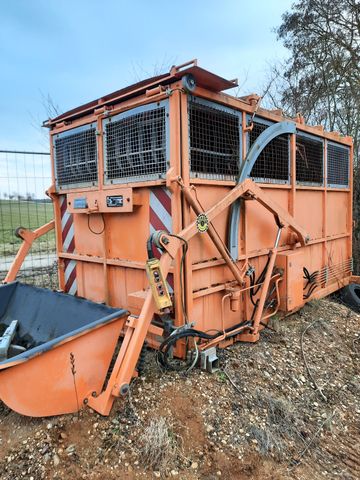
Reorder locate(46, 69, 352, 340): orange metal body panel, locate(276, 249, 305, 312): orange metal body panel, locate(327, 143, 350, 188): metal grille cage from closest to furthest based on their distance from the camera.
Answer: locate(46, 69, 352, 340): orange metal body panel, locate(276, 249, 305, 312): orange metal body panel, locate(327, 143, 350, 188): metal grille cage

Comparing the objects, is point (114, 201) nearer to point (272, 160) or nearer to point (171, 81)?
point (171, 81)

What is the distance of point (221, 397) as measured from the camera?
105 inches

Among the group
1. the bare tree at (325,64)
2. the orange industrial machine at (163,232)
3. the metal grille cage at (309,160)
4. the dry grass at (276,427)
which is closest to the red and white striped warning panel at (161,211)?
the orange industrial machine at (163,232)

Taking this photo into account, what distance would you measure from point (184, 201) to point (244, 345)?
62.4 inches

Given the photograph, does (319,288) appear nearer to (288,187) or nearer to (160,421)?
(288,187)

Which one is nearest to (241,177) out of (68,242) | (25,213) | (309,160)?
(309,160)

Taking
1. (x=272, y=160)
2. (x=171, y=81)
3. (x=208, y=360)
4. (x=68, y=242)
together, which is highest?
(x=171, y=81)

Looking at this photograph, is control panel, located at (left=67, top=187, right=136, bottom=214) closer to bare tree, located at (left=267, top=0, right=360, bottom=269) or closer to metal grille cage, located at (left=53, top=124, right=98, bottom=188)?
metal grille cage, located at (left=53, top=124, right=98, bottom=188)

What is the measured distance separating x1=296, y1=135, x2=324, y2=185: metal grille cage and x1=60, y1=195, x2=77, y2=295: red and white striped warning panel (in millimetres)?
2757

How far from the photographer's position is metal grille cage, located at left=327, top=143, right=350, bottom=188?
5141 mm

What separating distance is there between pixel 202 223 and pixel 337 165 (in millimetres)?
3534

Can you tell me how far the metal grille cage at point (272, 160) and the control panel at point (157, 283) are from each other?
1.69m

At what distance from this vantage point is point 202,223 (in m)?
2.78

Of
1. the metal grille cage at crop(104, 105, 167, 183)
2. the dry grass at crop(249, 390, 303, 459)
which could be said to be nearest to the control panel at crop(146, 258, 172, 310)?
the metal grille cage at crop(104, 105, 167, 183)
